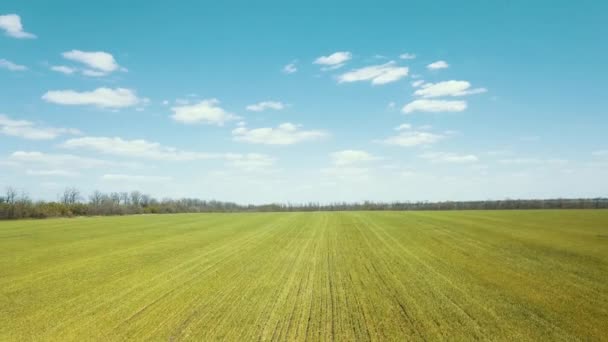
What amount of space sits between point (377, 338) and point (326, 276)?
5827mm

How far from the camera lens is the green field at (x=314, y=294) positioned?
7.96m

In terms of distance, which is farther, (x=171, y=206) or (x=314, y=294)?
(x=171, y=206)

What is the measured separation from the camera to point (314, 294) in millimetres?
10820

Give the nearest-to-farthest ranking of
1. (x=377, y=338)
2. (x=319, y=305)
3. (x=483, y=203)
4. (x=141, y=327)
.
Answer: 1. (x=377, y=338)
2. (x=141, y=327)
3. (x=319, y=305)
4. (x=483, y=203)

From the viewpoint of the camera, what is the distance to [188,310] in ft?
31.1

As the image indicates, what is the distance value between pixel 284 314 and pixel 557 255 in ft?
43.8

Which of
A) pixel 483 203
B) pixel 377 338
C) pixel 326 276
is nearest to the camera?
pixel 377 338

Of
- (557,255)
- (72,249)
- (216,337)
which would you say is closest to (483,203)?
(557,255)

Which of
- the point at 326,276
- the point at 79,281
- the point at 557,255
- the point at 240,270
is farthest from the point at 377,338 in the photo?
the point at 557,255

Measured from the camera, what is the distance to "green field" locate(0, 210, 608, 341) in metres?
7.96

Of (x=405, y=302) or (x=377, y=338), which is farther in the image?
(x=405, y=302)

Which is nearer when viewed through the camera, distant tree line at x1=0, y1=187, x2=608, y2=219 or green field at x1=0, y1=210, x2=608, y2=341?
green field at x1=0, y1=210, x2=608, y2=341

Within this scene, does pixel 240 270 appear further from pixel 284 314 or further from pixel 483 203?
pixel 483 203

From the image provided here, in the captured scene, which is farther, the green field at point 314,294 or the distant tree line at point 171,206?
the distant tree line at point 171,206
